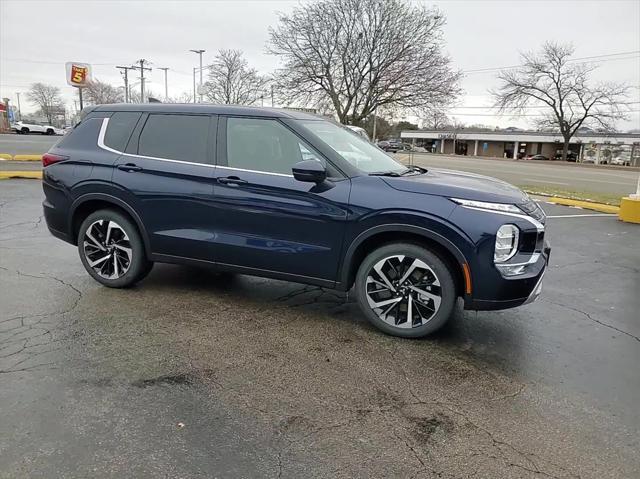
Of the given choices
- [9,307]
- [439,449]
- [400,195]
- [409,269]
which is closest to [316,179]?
[400,195]

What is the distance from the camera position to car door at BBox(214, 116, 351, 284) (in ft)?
13.6

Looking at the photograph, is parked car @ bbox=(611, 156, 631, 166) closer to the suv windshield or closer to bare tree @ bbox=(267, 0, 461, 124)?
bare tree @ bbox=(267, 0, 461, 124)

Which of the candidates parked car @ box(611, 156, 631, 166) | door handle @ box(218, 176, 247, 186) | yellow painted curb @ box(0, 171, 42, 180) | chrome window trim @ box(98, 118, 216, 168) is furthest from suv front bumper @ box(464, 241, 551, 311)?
parked car @ box(611, 156, 631, 166)

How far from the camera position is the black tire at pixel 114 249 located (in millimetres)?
4934

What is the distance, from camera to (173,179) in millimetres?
4672

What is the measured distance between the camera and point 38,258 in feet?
20.1

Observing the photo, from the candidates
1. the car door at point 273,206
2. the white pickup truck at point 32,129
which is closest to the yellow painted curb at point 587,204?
the car door at point 273,206

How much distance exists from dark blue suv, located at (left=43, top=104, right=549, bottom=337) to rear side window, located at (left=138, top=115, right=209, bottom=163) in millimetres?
12

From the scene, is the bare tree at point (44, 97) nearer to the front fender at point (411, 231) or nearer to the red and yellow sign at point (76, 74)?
the red and yellow sign at point (76, 74)

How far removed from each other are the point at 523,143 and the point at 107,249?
79933 mm

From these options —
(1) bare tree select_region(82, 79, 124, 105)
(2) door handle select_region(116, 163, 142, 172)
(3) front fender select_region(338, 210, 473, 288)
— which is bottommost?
(3) front fender select_region(338, 210, 473, 288)

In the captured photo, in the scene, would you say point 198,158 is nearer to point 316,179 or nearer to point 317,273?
point 316,179

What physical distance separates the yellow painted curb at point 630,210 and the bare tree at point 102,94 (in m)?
65.2

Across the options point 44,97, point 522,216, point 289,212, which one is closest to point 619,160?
point 522,216
